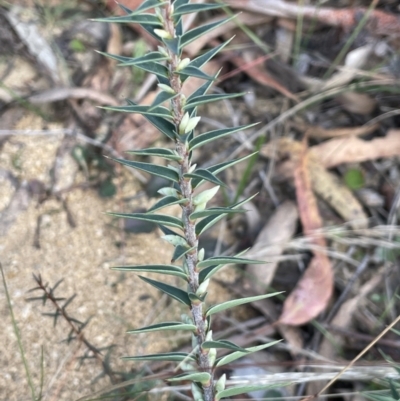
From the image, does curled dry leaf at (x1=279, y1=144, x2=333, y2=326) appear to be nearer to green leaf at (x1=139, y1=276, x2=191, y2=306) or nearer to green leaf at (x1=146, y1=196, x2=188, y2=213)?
green leaf at (x1=139, y1=276, x2=191, y2=306)

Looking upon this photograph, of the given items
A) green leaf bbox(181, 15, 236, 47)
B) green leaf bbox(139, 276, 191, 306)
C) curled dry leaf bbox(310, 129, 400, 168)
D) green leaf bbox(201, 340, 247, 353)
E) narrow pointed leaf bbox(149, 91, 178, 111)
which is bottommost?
green leaf bbox(201, 340, 247, 353)

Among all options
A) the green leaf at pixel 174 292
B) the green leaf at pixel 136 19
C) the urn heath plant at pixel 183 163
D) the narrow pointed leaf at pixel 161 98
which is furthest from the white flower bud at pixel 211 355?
the green leaf at pixel 136 19

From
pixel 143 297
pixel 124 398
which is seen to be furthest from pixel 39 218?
pixel 124 398

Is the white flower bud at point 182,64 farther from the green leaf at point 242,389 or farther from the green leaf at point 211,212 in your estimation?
the green leaf at point 242,389

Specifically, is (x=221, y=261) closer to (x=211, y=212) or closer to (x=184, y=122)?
(x=211, y=212)

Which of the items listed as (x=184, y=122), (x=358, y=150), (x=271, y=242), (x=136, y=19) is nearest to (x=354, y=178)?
(x=358, y=150)

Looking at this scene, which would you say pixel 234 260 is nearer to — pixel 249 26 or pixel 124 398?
pixel 124 398

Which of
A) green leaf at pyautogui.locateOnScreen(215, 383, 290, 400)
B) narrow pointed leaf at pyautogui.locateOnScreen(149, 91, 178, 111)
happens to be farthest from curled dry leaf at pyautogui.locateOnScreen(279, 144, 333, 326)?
narrow pointed leaf at pyautogui.locateOnScreen(149, 91, 178, 111)
